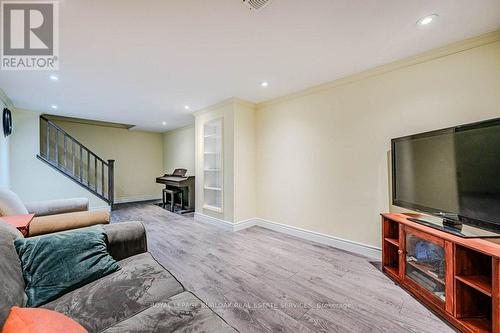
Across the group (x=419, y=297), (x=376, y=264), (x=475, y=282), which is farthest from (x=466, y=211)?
(x=376, y=264)

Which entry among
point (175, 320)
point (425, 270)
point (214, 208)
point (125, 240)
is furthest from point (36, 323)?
point (214, 208)

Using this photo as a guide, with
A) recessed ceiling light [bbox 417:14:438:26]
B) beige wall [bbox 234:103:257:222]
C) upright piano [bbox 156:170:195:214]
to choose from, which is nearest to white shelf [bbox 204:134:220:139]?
beige wall [bbox 234:103:257:222]

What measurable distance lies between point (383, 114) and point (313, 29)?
4.68 ft

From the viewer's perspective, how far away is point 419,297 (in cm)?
173

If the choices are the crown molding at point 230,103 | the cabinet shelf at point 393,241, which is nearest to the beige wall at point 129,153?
the crown molding at point 230,103

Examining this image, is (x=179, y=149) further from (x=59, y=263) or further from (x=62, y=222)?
(x=59, y=263)

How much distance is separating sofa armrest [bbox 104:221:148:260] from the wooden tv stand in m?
2.46

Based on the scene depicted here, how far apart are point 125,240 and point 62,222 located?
76cm

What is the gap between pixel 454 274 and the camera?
1448 millimetres

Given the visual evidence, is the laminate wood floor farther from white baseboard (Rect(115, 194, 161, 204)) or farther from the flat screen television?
white baseboard (Rect(115, 194, 161, 204))

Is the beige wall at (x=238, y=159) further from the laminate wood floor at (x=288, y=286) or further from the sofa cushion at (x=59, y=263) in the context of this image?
the sofa cushion at (x=59, y=263)

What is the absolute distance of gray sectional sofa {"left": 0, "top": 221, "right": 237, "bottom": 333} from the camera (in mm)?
902

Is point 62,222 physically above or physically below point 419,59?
below

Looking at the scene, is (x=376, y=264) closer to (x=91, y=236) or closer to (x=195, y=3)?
(x=91, y=236)
